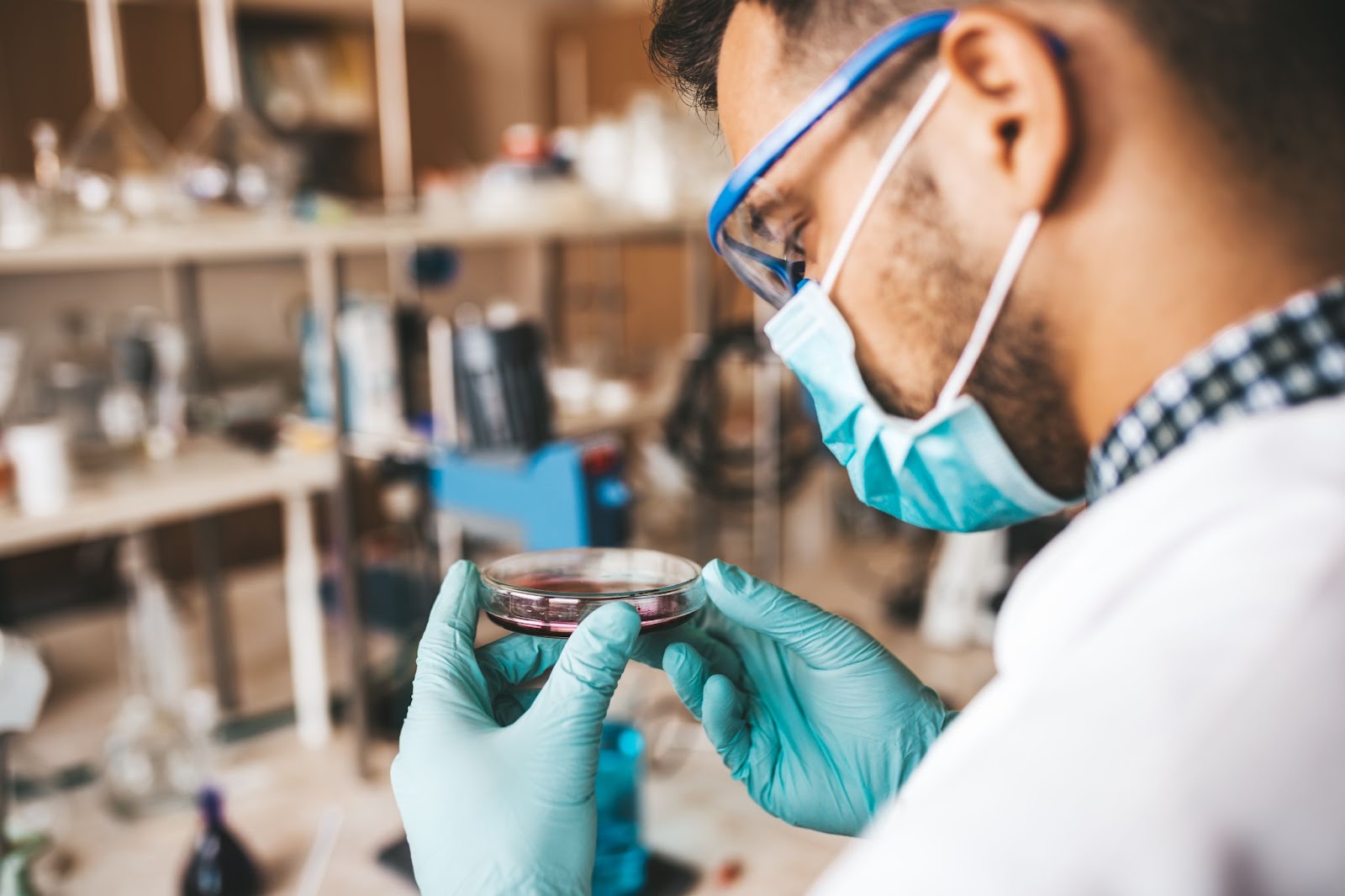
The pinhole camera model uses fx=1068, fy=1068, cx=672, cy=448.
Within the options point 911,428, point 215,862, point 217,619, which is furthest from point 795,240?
point 217,619

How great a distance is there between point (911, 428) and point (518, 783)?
→ 336 mm

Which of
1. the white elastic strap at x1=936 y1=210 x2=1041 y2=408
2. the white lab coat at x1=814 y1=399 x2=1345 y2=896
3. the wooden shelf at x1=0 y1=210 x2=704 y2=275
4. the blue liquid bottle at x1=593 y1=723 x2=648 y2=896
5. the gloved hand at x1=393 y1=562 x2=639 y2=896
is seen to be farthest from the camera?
the wooden shelf at x1=0 y1=210 x2=704 y2=275

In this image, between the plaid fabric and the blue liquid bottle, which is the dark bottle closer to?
the blue liquid bottle

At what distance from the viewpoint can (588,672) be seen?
70 centimetres

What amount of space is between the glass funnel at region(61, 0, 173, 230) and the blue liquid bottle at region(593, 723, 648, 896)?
103 cm

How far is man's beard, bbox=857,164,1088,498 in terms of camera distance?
1.91 feet

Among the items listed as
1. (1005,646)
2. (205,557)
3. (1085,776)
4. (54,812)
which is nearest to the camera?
(1085,776)

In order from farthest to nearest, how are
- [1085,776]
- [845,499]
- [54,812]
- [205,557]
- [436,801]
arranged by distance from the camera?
[845,499] → [205,557] → [54,812] → [436,801] → [1085,776]

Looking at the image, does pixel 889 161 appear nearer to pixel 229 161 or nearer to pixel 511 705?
pixel 511 705

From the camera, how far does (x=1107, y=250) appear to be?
0.54 m

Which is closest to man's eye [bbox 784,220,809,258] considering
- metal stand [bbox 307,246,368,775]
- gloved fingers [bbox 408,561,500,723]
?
gloved fingers [bbox 408,561,500,723]

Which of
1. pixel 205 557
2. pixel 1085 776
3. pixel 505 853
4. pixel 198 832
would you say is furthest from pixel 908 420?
pixel 205 557

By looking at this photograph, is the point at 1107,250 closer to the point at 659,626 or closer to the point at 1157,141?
the point at 1157,141

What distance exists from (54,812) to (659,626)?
118 centimetres
